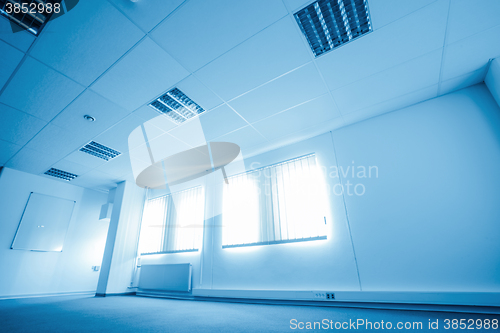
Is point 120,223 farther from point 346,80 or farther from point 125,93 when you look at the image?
point 346,80

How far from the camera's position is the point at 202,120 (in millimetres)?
3445

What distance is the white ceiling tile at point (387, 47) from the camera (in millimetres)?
2139

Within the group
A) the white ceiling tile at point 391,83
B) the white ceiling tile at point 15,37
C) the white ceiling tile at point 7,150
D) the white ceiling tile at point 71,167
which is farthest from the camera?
the white ceiling tile at point 71,167

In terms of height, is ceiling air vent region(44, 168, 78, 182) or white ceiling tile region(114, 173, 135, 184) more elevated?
ceiling air vent region(44, 168, 78, 182)

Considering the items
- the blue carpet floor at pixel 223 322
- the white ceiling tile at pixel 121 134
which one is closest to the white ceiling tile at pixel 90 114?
the white ceiling tile at pixel 121 134

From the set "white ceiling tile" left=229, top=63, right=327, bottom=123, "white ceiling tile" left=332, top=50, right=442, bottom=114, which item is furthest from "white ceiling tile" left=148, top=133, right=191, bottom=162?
"white ceiling tile" left=332, top=50, right=442, bottom=114

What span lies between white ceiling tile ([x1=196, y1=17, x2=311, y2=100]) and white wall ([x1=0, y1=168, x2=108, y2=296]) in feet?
17.5

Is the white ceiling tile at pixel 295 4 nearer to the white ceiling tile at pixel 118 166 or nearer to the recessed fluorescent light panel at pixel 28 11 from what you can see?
the recessed fluorescent light panel at pixel 28 11

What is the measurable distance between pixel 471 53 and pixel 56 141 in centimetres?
609

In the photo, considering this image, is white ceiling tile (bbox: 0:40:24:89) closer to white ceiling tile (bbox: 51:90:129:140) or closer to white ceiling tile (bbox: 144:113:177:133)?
white ceiling tile (bbox: 51:90:129:140)

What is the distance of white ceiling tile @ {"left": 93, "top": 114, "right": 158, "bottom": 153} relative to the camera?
339 cm

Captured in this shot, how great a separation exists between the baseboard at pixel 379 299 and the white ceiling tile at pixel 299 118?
8.18 ft

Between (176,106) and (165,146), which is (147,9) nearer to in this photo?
(176,106)

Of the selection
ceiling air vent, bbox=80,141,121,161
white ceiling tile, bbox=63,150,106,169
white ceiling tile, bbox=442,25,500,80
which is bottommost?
white ceiling tile, bbox=63,150,106,169
